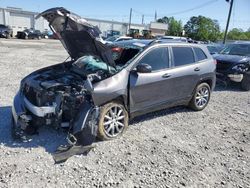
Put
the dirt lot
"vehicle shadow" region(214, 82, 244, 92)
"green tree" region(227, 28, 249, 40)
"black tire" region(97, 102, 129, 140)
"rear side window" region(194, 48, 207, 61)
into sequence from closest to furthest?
the dirt lot, "black tire" region(97, 102, 129, 140), "rear side window" region(194, 48, 207, 61), "vehicle shadow" region(214, 82, 244, 92), "green tree" region(227, 28, 249, 40)

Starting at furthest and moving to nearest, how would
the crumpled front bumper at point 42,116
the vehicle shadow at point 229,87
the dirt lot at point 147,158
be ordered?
the vehicle shadow at point 229,87
the crumpled front bumper at point 42,116
the dirt lot at point 147,158

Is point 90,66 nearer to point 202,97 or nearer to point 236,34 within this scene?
point 202,97

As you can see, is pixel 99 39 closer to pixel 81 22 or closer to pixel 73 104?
pixel 81 22

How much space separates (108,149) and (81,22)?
2.14 meters

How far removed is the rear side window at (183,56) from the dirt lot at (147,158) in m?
1.30

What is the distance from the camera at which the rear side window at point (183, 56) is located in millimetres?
5594

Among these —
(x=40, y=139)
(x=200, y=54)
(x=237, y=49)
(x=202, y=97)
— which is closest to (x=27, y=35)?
(x=237, y=49)

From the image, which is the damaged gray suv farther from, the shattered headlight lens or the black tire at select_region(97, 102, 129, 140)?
the shattered headlight lens

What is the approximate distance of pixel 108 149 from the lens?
167 inches

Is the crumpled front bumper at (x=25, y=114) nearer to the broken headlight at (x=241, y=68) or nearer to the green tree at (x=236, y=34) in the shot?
the broken headlight at (x=241, y=68)

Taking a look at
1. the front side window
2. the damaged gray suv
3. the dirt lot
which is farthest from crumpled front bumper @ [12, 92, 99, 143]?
the front side window

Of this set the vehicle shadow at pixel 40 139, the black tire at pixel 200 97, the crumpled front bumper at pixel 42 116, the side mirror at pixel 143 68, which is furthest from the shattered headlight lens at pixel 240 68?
the vehicle shadow at pixel 40 139

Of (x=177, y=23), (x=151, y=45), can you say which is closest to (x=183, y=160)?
(x=151, y=45)

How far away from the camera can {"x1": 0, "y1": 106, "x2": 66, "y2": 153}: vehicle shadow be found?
4163 millimetres
